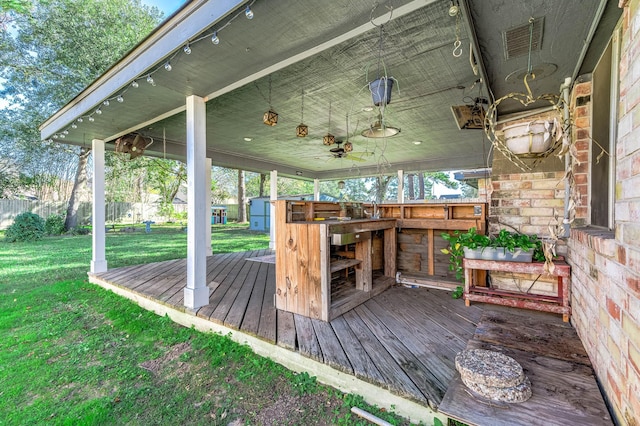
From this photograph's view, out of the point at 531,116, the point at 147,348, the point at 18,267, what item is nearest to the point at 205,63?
the point at 147,348

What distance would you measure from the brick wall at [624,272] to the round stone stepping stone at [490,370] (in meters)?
0.34

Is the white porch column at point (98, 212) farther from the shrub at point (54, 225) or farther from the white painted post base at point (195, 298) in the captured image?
the shrub at point (54, 225)

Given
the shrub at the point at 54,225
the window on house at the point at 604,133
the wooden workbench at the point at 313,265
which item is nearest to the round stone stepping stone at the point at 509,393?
the window on house at the point at 604,133

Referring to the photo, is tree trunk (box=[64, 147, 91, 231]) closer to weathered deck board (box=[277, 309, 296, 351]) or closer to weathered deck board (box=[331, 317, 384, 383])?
weathered deck board (box=[277, 309, 296, 351])

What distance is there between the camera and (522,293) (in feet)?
8.82

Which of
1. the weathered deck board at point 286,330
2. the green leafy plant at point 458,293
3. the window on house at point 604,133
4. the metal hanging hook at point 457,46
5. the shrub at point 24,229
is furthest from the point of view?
the shrub at point 24,229

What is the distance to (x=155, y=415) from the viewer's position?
169 cm

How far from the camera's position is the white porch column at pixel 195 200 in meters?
2.89

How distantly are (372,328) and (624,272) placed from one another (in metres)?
1.68

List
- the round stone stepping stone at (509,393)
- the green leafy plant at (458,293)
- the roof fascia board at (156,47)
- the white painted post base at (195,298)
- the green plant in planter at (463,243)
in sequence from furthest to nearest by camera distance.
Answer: the green leafy plant at (458,293)
the white painted post base at (195,298)
the green plant in planter at (463,243)
the roof fascia board at (156,47)
the round stone stepping stone at (509,393)

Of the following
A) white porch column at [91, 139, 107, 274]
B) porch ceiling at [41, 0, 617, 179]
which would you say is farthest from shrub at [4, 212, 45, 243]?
white porch column at [91, 139, 107, 274]

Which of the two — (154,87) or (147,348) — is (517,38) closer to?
(154,87)

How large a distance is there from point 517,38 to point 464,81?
1371mm

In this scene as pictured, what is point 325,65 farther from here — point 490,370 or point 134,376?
point 134,376
